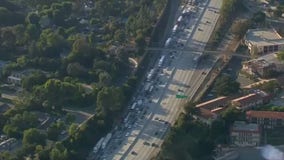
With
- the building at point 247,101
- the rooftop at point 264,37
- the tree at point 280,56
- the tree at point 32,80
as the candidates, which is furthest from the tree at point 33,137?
the rooftop at point 264,37

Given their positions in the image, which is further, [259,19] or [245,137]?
[259,19]

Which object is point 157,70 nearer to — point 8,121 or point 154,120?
point 154,120

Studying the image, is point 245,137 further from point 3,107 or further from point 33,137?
point 3,107

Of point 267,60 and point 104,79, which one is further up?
point 104,79

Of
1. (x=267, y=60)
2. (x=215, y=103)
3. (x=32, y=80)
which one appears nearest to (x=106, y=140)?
(x=215, y=103)

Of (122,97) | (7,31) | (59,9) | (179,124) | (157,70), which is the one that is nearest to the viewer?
(179,124)

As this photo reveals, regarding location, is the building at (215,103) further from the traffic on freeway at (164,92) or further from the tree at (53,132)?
the tree at (53,132)

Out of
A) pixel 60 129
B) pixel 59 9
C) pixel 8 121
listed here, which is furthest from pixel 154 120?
pixel 59 9
